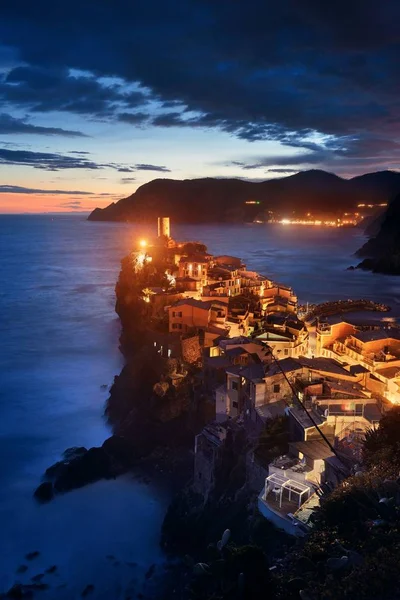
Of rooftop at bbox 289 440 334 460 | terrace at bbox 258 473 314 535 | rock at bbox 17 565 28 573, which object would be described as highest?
rooftop at bbox 289 440 334 460

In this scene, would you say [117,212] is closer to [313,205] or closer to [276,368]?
[313,205]

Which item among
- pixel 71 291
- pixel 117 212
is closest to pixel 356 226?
pixel 117 212

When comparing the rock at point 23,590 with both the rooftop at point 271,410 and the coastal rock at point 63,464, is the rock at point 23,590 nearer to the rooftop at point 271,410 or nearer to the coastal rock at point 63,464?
the coastal rock at point 63,464

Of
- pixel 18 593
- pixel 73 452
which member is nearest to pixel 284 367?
pixel 73 452

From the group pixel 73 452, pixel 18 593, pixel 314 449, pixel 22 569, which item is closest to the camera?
pixel 314 449

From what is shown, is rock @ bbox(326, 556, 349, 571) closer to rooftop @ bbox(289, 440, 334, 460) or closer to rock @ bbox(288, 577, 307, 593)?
rock @ bbox(288, 577, 307, 593)

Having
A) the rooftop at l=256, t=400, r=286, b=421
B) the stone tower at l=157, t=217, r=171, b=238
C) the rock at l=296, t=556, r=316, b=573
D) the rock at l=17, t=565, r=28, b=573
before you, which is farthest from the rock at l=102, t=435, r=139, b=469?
the stone tower at l=157, t=217, r=171, b=238

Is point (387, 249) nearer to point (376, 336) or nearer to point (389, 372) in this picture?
point (376, 336)

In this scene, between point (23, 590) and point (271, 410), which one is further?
point (271, 410)
